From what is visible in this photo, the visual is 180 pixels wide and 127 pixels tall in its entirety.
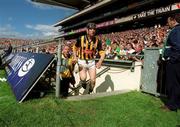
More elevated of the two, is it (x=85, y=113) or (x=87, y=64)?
(x=87, y=64)

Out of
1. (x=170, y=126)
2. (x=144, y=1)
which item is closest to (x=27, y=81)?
(x=170, y=126)

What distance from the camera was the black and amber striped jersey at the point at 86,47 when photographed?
7012 millimetres

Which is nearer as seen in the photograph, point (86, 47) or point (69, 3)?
point (86, 47)

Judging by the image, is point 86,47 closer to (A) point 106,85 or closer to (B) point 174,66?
(B) point 174,66

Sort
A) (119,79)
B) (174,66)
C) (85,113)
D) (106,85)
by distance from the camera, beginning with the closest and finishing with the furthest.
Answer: (85,113) < (174,66) < (119,79) < (106,85)

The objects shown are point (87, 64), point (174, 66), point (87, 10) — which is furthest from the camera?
point (87, 10)

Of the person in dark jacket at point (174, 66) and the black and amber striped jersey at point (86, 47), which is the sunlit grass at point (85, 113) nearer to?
the person in dark jacket at point (174, 66)

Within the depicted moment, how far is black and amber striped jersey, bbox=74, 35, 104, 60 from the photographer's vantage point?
23.0 feet

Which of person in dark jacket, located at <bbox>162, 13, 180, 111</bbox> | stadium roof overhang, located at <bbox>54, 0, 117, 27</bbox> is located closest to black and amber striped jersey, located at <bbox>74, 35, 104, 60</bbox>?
person in dark jacket, located at <bbox>162, 13, 180, 111</bbox>

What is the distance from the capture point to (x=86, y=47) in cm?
700

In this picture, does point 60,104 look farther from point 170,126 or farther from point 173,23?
point 173,23

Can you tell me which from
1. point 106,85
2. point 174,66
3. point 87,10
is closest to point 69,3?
point 87,10

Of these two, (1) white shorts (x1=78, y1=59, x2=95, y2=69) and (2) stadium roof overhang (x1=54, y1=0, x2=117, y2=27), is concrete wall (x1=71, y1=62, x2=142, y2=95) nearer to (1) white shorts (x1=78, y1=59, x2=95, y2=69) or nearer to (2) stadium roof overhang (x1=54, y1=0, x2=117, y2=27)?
(1) white shorts (x1=78, y1=59, x2=95, y2=69)

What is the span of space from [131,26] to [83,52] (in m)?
26.1
